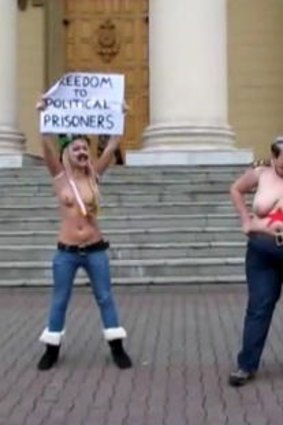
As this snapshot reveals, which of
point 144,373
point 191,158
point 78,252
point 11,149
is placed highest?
point 11,149

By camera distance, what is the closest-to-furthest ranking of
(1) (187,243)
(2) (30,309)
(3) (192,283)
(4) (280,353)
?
1. (4) (280,353)
2. (2) (30,309)
3. (3) (192,283)
4. (1) (187,243)

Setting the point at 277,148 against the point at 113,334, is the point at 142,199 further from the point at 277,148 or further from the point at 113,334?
the point at 277,148

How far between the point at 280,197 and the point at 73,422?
7.26ft

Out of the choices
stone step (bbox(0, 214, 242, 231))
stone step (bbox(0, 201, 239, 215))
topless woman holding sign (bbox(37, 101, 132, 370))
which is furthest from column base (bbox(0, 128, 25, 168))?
topless woman holding sign (bbox(37, 101, 132, 370))

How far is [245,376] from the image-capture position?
26.6ft

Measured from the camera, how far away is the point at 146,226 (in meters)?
15.9

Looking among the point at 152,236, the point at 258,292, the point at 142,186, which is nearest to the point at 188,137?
the point at 142,186

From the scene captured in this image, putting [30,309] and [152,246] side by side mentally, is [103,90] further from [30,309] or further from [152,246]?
[152,246]

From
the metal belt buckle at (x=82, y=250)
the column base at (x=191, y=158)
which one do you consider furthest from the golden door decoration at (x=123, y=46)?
the metal belt buckle at (x=82, y=250)

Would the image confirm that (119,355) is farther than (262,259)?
Yes

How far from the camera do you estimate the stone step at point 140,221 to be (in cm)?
1594

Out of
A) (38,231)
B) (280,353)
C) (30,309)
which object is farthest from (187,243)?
(280,353)

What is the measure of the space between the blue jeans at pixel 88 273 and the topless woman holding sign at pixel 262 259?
118 cm

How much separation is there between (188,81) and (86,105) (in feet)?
31.2
